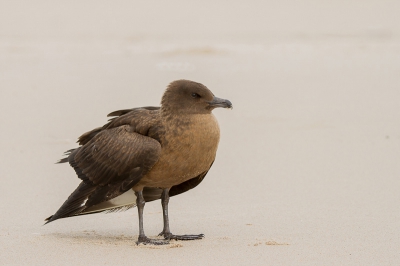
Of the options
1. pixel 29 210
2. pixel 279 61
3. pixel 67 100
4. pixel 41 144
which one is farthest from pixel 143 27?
pixel 29 210

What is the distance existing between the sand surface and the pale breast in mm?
630

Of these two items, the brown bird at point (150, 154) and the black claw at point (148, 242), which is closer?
the brown bird at point (150, 154)

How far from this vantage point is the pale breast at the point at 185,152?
6.56 meters

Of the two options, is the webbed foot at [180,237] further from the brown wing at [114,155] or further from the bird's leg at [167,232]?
the brown wing at [114,155]

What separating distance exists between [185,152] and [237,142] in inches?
189

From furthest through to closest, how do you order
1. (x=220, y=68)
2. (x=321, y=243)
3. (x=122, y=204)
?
(x=220, y=68) → (x=122, y=204) → (x=321, y=243)

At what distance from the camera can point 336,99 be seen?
14.1 meters

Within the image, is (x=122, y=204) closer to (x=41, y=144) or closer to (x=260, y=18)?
(x=41, y=144)

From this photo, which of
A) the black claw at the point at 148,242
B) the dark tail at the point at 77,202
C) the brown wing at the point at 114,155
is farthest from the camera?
the dark tail at the point at 77,202

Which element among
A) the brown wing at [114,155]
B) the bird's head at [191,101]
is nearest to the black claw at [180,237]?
the brown wing at [114,155]

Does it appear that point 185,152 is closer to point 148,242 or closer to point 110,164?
point 110,164

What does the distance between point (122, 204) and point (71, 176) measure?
8.36 ft

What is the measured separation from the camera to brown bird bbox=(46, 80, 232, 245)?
6570 millimetres

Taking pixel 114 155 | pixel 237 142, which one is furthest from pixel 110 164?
pixel 237 142
